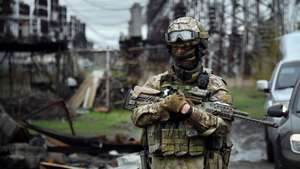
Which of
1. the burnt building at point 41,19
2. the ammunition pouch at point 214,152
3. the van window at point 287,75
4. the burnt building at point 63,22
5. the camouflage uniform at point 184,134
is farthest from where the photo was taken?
the burnt building at point 63,22

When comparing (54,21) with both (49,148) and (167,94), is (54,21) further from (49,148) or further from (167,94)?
(167,94)

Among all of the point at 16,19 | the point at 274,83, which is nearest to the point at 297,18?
the point at 16,19

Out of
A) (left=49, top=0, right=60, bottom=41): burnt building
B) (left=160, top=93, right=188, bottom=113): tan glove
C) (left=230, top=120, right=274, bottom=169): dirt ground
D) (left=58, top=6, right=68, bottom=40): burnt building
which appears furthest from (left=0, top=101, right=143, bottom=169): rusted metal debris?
(left=58, top=6, right=68, bottom=40): burnt building

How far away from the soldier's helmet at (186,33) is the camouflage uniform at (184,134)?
0.77ft

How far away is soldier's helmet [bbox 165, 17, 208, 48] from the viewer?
13.8 feet

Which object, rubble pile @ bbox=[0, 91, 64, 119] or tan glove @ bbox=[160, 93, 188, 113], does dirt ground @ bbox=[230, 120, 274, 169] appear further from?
tan glove @ bbox=[160, 93, 188, 113]

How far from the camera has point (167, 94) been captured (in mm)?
4203

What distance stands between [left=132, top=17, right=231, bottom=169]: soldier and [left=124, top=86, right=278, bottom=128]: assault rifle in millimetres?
36

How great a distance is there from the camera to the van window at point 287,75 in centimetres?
1174

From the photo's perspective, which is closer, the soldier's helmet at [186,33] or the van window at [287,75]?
the soldier's helmet at [186,33]

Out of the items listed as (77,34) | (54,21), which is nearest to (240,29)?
(77,34)

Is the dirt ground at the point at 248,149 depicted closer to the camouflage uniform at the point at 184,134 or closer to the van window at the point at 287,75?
the van window at the point at 287,75

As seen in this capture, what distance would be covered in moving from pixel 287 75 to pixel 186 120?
8.30 metres

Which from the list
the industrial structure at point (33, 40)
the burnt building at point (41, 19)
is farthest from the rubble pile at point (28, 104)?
the burnt building at point (41, 19)
